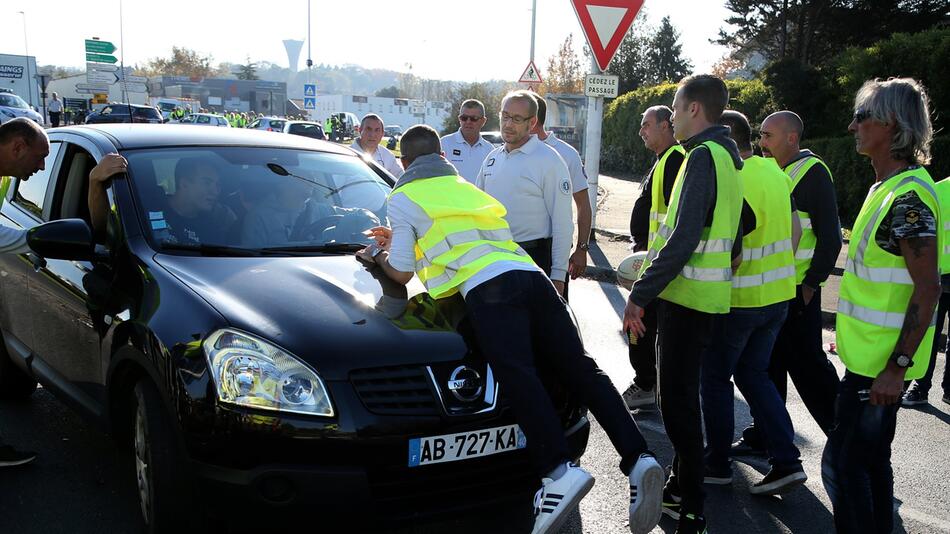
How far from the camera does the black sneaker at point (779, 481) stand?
3936mm

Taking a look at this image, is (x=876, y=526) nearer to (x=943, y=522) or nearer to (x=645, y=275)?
(x=943, y=522)

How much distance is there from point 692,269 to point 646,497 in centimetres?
93

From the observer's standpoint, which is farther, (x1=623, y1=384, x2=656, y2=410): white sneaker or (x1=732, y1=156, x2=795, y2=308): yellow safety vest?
(x1=623, y1=384, x2=656, y2=410): white sneaker

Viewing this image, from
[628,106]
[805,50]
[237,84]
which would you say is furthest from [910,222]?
[237,84]

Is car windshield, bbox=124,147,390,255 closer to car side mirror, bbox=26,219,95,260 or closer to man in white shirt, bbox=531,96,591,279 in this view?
car side mirror, bbox=26,219,95,260

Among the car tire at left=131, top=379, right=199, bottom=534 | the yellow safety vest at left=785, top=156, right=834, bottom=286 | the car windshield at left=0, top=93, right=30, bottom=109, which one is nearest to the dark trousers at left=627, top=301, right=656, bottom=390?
the yellow safety vest at left=785, top=156, right=834, bottom=286

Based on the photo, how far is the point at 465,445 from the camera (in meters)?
2.96

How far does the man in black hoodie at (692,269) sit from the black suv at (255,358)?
43cm

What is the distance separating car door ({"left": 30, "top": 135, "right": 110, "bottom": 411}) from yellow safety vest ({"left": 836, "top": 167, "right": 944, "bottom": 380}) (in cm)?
302

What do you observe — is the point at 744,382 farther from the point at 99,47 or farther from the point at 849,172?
the point at 99,47

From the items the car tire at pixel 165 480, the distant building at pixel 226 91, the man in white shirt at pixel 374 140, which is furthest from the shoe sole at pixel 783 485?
the distant building at pixel 226 91

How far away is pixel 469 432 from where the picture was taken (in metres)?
2.97

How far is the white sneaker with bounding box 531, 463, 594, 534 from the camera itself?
113 inches

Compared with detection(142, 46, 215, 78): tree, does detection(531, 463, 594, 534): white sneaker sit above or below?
below
